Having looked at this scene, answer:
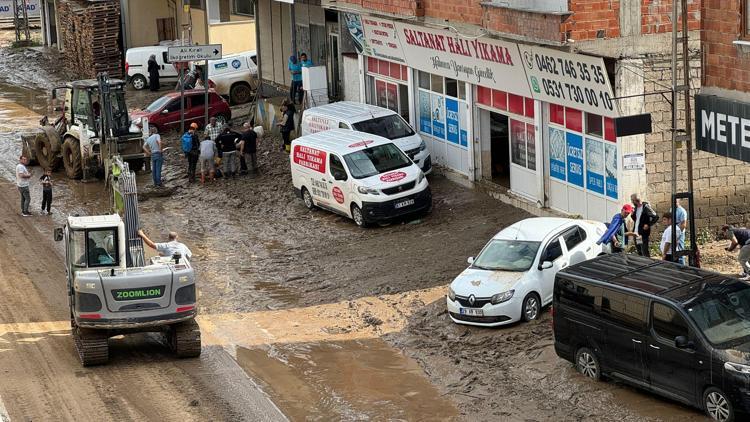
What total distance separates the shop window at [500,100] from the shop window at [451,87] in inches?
79.9

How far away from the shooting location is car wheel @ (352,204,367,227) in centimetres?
2873

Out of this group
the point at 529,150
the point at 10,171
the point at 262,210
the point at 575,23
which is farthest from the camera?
the point at 10,171

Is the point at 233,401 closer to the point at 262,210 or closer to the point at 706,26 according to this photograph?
the point at 706,26

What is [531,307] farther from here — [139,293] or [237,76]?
[237,76]

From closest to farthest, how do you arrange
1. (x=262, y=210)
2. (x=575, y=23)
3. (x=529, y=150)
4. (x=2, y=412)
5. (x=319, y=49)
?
(x=2, y=412) → (x=575, y=23) → (x=529, y=150) → (x=262, y=210) → (x=319, y=49)

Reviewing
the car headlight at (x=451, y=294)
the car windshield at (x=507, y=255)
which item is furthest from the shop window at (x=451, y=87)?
the car headlight at (x=451, y=294)

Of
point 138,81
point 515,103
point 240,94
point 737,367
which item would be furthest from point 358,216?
point 138,81

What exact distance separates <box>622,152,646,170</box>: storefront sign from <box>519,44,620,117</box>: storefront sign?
0.86 m

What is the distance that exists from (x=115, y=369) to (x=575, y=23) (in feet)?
33.7

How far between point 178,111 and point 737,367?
2815cm

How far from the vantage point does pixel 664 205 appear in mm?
24266

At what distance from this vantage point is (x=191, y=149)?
34094 millimetres

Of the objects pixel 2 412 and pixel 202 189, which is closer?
pixel 2 412

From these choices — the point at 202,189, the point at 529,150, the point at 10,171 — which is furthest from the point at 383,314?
the point at 10,171
